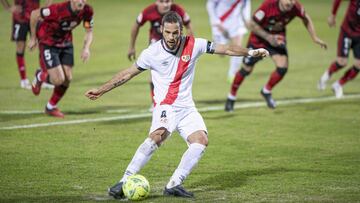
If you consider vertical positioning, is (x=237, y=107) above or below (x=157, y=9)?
below

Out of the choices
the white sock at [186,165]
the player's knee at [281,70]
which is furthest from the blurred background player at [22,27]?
the white sock at [186,165]

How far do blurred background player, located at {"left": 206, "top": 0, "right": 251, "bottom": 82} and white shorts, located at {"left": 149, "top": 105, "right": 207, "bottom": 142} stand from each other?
12.2 meters

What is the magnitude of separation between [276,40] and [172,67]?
21.0ft

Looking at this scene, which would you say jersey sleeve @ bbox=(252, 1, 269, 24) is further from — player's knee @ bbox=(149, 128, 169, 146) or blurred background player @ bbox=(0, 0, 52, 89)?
player's knee @ bbox=(149, 128, 169, 146)

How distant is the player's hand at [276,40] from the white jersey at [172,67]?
5.86 m

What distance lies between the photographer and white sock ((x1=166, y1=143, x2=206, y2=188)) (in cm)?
927

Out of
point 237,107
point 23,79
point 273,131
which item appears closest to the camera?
point 273,131

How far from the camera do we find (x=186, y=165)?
9344 millimetres

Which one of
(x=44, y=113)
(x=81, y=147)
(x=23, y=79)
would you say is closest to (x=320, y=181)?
(x=81, y=147)

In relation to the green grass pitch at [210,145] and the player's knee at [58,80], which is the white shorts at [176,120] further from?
the player's knee at [58,80]

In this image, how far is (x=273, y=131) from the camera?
47.1ft

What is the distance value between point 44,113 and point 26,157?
160 inches

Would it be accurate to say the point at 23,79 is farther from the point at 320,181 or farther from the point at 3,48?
the point at 320,181

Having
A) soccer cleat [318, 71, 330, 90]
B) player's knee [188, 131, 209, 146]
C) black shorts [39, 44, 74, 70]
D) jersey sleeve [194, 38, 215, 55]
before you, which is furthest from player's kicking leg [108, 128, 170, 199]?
soccer cleat [318, 71, 330, 90]
